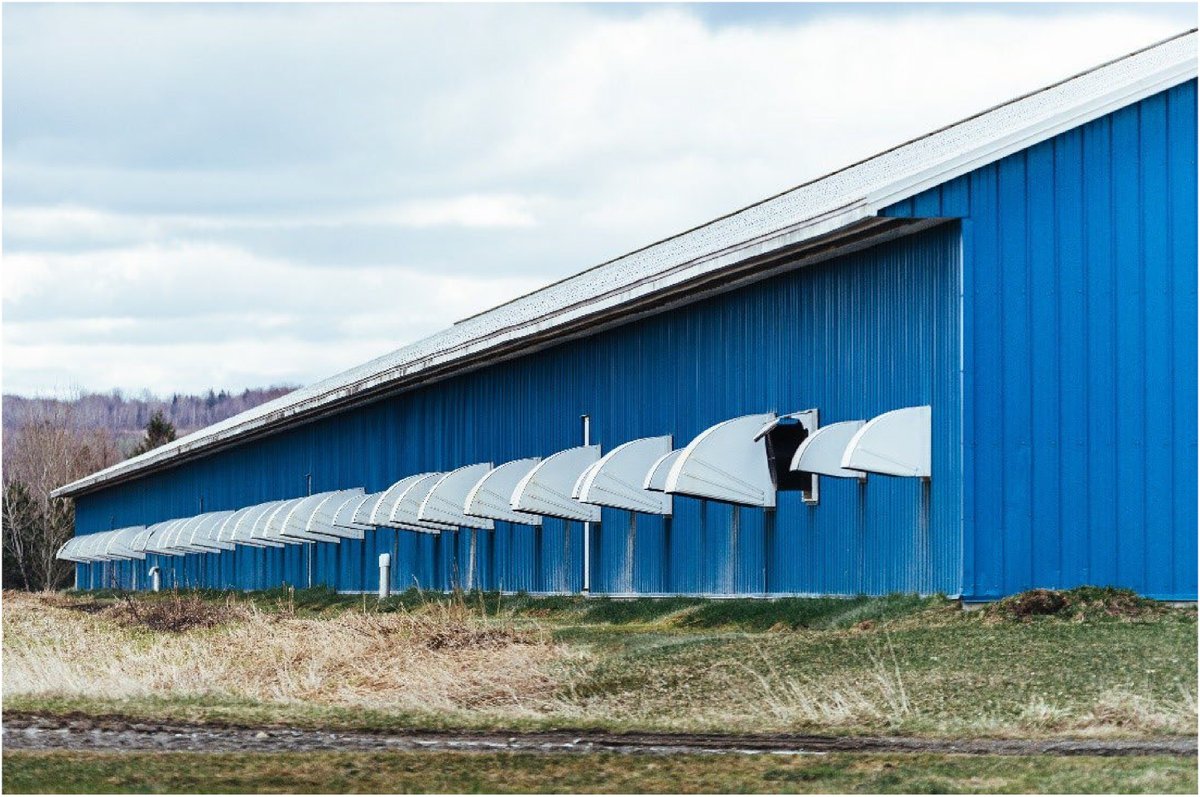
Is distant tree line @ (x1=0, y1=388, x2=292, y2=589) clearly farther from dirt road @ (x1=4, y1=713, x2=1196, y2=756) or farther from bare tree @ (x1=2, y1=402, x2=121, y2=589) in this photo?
dirt road @ (x1=4, y1=713, x2=1196, y2=756)

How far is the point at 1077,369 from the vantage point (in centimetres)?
2072

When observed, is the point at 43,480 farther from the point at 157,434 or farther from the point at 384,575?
the point at 384,575

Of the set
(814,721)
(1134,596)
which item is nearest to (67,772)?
(814,721)

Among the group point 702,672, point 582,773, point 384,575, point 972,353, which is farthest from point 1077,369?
point 384,575

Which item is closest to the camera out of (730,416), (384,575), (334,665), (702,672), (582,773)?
(582,773)

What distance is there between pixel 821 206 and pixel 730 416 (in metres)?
2.77

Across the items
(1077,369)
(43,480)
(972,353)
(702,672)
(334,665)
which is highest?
(43,480)

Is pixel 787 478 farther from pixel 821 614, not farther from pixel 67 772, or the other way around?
pixel 67 772

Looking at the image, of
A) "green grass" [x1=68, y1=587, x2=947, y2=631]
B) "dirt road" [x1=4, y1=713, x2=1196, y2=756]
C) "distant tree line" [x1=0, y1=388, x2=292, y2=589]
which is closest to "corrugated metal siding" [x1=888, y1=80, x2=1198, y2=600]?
"green grass" [x1=68, y1=587, x2=947, y2=631]

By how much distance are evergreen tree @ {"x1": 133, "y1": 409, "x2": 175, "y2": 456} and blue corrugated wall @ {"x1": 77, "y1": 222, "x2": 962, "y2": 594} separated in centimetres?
5482

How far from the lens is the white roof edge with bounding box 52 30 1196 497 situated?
20.5 meters

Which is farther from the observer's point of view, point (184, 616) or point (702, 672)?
point (184, 616)

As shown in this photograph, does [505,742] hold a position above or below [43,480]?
below

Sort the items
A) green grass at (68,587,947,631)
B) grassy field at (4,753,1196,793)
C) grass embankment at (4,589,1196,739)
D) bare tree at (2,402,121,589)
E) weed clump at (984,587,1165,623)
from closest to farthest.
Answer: grassy field at (4,753,1196,793) < grass embankment at (4,589,1196,739) < weed clump at (984,587,1165,623) < green grass at (68,587,947,631) < bare tree at (2,402,121,589)
